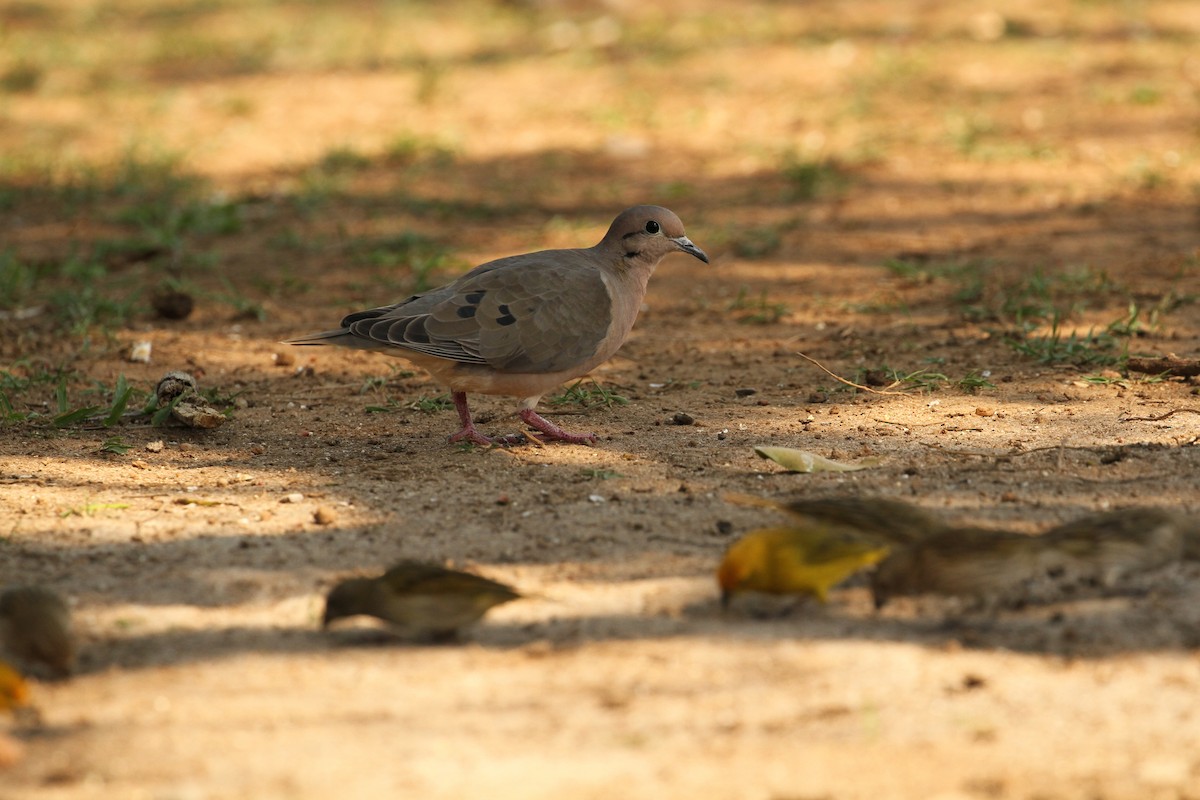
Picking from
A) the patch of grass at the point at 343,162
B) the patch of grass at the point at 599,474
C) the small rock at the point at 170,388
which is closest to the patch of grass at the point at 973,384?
the patch of grass at the point at 599,474

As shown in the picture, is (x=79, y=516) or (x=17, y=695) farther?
(x=79, y=516)

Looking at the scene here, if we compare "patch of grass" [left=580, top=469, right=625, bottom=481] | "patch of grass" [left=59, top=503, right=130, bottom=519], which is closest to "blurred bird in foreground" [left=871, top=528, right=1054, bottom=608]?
"patch of grass" [left=580, top=469, right=625, bottom=481]

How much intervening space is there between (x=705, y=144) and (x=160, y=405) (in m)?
Result: 5.57

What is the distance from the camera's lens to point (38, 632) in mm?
3178

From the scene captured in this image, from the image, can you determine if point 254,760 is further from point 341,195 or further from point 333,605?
point 341,195

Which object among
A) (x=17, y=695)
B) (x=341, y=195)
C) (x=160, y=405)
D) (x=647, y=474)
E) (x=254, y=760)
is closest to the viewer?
(x=254, y=760)

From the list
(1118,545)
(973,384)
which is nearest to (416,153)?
(973,384)

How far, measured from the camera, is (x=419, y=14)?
47.9 feet

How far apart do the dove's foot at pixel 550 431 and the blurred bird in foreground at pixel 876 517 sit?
1.35m

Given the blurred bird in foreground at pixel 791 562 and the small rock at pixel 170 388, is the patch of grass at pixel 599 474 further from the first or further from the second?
the small rock at pixel 170 388

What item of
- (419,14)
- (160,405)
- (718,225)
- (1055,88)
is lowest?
(160,405)

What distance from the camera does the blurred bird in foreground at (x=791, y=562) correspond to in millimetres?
3406

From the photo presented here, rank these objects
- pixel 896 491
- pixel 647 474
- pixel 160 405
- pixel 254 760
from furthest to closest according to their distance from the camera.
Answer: pixel 160 405 < pixel 647 474 < pixel 896 491 < pixel 254 760

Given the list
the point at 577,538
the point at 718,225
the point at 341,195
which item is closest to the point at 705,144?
the point at 718,225
